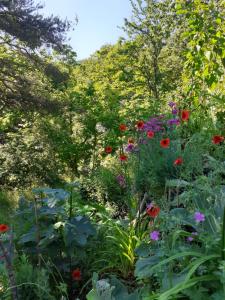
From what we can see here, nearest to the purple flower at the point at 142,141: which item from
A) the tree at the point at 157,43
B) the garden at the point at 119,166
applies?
the garden at the point at 119,166

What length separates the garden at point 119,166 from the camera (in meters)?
2.20

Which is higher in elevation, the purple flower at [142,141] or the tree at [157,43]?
the tree at [157,43]

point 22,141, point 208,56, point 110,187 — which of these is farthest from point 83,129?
point 208,56

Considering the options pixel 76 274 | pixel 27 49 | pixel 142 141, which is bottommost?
pixel 76 274

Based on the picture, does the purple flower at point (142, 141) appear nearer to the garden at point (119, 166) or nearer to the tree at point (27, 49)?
the garden at point (119, 166)

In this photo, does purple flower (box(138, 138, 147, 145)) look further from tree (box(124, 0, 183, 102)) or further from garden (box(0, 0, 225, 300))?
tree (box(124, 0, 183, 102))

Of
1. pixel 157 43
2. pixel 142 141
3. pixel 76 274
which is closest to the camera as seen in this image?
pixel 76 274

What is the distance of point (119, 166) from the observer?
19.9ft

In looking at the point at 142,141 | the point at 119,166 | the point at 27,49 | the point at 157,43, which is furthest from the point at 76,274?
the point at 157,43

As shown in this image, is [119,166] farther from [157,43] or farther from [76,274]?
[157,43]

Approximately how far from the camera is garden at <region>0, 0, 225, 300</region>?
7.22ft

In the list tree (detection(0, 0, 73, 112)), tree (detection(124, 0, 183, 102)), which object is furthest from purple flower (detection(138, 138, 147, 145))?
tree (detection(124, 0, 183, 102))

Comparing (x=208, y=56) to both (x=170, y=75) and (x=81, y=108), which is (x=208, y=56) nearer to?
(x=81, y=108)

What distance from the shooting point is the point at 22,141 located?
32.4 feet
